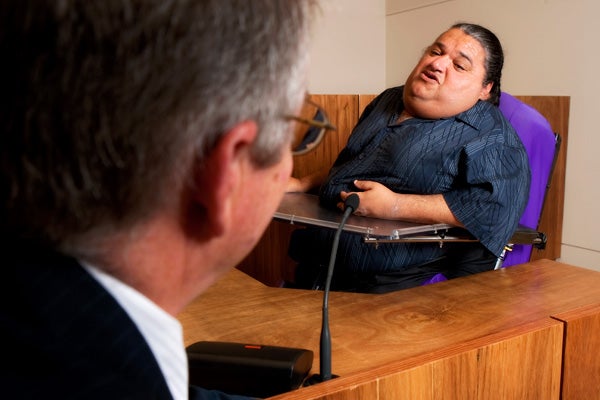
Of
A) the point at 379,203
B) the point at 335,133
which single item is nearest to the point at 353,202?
the point at 379,203

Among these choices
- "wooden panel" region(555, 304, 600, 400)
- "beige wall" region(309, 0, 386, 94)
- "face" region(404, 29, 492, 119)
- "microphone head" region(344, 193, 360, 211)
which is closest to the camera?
"wooden panel" region(555, 304, 600, 400)

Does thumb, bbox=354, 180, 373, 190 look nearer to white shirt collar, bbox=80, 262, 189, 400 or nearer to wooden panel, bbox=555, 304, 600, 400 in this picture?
wooden panel, bbox=555, 304, 600, 400

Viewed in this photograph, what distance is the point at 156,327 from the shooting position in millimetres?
438

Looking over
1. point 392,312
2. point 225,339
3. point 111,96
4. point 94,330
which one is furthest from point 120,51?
point 392,312

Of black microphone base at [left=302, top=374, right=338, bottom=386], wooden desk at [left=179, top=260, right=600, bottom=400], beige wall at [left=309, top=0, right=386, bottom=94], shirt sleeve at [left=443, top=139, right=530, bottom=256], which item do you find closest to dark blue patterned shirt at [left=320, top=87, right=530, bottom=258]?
shirt sleeve at [left=443, top=139, right=530, bottom=256]

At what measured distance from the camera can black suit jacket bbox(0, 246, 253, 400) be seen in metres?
0.36

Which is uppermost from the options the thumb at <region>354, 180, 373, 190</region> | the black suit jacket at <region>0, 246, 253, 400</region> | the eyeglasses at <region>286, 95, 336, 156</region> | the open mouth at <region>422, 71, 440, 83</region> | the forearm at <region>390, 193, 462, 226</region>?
the open mouth at <region>422, 71, 440, 83</region>

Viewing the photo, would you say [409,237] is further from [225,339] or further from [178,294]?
[178,294]

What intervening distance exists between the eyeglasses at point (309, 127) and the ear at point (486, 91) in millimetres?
1274

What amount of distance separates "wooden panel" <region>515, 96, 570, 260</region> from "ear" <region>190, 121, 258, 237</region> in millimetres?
2007

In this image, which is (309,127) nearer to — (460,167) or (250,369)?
(250,369)

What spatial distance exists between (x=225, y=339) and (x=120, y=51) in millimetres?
666

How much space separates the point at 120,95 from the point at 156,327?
0.18 m

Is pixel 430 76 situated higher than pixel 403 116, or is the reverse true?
pixel 430 76
